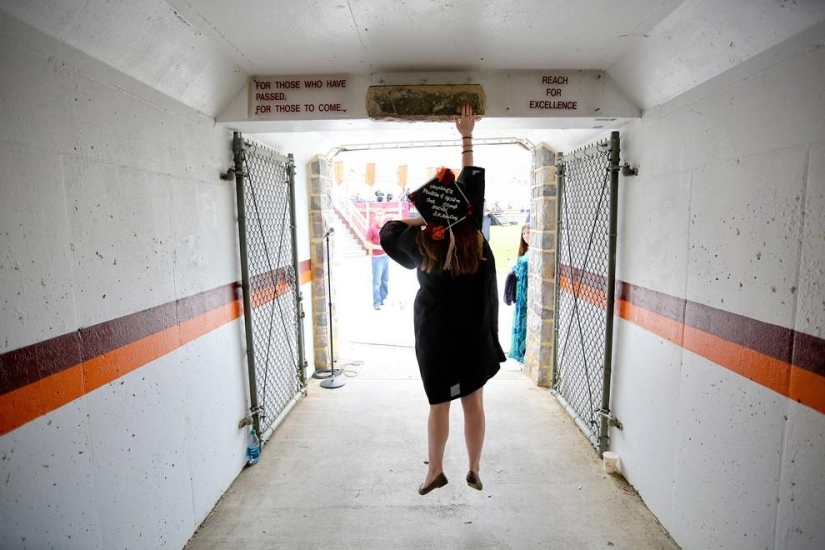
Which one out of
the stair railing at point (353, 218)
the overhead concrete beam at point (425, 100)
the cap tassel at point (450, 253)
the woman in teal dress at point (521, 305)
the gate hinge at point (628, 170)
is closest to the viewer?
the cap tassel at point (450, 253)

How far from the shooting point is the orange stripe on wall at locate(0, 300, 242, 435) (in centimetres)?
133

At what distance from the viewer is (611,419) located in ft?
9.77

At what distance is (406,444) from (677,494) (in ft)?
6.24

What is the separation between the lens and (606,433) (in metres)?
3.08

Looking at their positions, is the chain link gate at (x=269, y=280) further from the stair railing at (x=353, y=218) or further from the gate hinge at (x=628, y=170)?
the stair railing at (x=353, y=218)

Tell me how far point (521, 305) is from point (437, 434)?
2913 millimetres

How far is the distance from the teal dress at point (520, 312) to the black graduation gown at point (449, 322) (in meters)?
2.88

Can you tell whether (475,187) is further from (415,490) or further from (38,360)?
(415,490)

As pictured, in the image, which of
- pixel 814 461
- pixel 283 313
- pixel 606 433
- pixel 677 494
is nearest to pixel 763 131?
pixel 814 461

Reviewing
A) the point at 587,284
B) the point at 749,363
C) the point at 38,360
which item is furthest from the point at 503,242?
the point at 38,360

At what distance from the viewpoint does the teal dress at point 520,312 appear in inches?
195

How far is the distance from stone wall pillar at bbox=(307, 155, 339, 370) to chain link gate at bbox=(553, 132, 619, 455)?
253 centimetres

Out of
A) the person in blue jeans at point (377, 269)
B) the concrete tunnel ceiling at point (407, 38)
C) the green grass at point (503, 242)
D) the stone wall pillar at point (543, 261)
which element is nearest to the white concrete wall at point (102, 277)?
the concrete tunnel ceiling at point (407, 38)

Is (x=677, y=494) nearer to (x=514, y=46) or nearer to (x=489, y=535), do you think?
(x=489, y=535)
